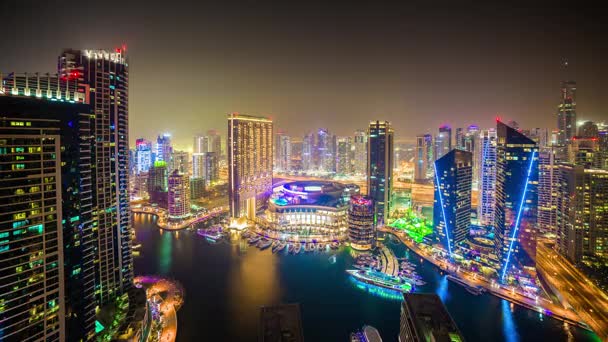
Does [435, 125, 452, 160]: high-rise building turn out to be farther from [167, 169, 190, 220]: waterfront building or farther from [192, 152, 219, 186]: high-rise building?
[167, 169, 190, 220]: waterfront building

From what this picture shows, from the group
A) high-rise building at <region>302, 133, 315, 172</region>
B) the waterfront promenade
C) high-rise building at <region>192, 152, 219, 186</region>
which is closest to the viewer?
the waterfront promenade

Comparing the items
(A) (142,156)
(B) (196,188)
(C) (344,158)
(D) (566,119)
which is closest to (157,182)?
(B) (196,188)

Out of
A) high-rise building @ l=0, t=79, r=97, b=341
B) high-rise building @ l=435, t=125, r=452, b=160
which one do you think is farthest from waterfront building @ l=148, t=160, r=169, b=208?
high-rise building @ l=435, t=125, r=452, b=160

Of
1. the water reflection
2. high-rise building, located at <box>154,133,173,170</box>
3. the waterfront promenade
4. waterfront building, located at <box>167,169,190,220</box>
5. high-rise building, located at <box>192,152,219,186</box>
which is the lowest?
the water reflection

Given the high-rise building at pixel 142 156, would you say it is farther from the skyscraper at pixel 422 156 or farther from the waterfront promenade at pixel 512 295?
the skyscraper at pixel 422 156

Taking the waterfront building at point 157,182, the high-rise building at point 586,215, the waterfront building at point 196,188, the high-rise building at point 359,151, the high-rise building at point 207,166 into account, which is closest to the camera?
the high-rise building at point 586,215

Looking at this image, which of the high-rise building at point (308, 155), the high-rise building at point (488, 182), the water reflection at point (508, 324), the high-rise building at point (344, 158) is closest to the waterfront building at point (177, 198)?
the water reflection at point (508, 324)

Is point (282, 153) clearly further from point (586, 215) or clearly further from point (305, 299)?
point (586, 215)
